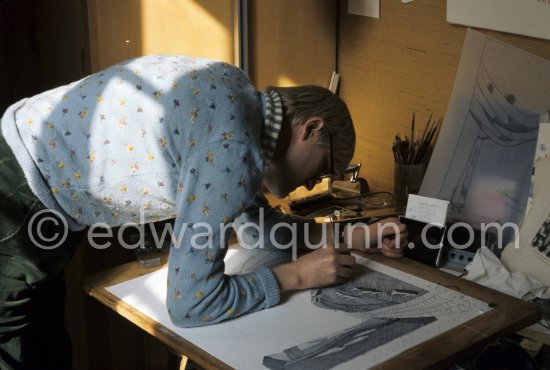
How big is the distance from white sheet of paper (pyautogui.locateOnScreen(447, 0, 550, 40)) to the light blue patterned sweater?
2.33 feet

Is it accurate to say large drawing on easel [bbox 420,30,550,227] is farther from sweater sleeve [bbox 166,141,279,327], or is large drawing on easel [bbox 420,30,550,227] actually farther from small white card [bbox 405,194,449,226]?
sweater sleeve [bbox 166,141,279,327]

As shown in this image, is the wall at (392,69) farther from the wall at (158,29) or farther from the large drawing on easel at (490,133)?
the wall at (158,29)

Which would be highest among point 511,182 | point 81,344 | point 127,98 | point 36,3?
point 36,3

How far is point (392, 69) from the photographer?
2.14 m

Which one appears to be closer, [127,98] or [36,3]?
[127,98]

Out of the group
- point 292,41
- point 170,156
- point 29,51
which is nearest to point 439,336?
point 170,156

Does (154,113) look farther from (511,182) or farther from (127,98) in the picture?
(511,182)

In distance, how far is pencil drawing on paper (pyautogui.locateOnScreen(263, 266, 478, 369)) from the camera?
128cm

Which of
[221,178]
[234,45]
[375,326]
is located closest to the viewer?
[221,178]

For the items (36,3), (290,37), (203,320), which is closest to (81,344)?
(203,320)

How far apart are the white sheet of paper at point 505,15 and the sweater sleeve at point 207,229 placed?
2.70 feet

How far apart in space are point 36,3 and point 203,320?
996 mm

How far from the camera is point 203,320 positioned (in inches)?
53.2

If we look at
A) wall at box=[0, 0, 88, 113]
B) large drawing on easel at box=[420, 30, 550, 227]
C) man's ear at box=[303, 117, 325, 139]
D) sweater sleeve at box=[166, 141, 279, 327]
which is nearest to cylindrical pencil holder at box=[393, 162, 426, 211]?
large drawing on easel at box=[420, 30, 550, 227]
